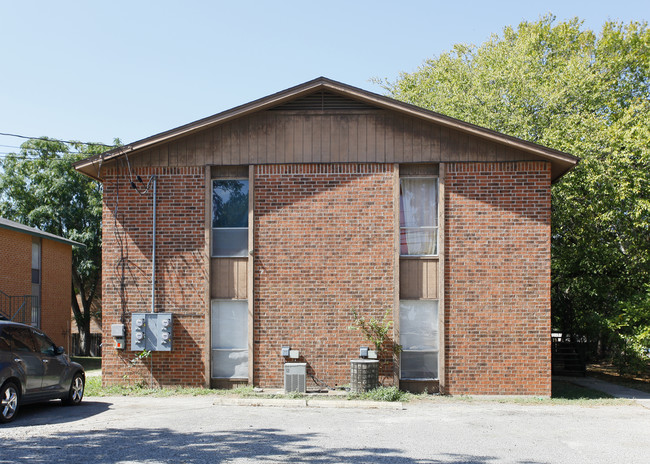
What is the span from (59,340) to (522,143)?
23733mm

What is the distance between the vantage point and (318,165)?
1527 centimetres

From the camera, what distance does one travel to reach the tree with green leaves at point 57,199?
3694 centimetres

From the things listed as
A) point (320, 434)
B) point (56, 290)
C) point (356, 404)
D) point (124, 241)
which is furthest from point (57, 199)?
point (320, 434)

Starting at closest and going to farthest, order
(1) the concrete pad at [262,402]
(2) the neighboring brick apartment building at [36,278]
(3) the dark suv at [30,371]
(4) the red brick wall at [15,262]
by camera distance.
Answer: (3) the dark suv at [30,371], (1) the concrete pad at [262,402], (4) the red brick wall at [15,262], (2) the neighboring brick apartment building at [36,278]

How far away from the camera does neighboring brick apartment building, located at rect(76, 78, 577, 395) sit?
14852 mm

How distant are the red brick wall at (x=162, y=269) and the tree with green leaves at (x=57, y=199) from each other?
22410 millimetres

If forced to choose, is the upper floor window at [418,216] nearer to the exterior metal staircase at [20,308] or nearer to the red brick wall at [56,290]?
the exterior metal staircase at [20,308]

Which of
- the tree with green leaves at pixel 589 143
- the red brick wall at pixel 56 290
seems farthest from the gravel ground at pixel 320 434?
the red brick wall at pixel 56 290

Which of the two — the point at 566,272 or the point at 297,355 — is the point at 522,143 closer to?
the point at 297,355

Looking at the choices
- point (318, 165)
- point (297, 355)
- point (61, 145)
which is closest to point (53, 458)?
point (297, 355)

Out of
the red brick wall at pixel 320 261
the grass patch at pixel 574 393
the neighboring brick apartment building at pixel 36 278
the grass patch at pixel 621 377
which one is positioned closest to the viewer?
the red brick wall at pixel 320 261

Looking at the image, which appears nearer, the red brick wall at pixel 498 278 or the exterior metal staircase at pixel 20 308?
the red brick wall at pixel 498 278

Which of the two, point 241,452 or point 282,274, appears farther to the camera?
point 282,274

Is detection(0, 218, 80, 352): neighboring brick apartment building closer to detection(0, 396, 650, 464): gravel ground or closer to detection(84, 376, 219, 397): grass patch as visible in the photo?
detection(84, 376, 219, 397): grass patch
